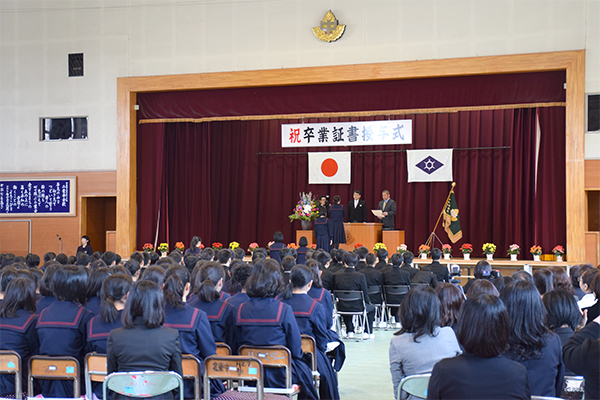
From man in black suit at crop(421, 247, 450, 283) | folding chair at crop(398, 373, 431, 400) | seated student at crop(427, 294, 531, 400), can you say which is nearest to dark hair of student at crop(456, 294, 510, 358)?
seated student at crop(427, 294, 531, 400)

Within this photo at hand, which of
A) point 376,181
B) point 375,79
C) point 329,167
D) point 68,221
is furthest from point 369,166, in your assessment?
point 68,221

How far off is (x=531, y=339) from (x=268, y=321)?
1645 millimetres

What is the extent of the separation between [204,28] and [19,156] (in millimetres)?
5645

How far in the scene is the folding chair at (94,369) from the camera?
3.42 meters

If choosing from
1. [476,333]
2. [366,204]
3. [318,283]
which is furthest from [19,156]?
[476,333]

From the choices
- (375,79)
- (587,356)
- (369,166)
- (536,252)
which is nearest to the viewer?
(587,356)

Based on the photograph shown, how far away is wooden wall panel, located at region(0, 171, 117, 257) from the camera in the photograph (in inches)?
563

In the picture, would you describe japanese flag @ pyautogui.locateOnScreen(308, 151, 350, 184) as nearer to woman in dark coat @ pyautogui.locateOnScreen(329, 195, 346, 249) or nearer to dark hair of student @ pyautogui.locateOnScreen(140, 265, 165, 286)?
woman in dark coat @ pyautogui.locateOnScreen(329, 195, 346, 249)

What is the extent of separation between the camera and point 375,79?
42.4 ft

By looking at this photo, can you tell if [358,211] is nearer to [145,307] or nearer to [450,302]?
[450,302]

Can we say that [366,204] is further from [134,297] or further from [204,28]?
[134,297]

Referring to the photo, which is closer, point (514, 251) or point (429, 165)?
point (514, 251)

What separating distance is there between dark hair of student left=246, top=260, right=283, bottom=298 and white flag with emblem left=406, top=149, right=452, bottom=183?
33.9ft

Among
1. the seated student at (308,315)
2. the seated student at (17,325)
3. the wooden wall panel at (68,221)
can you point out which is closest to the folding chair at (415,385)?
the seated student at (308,315)
